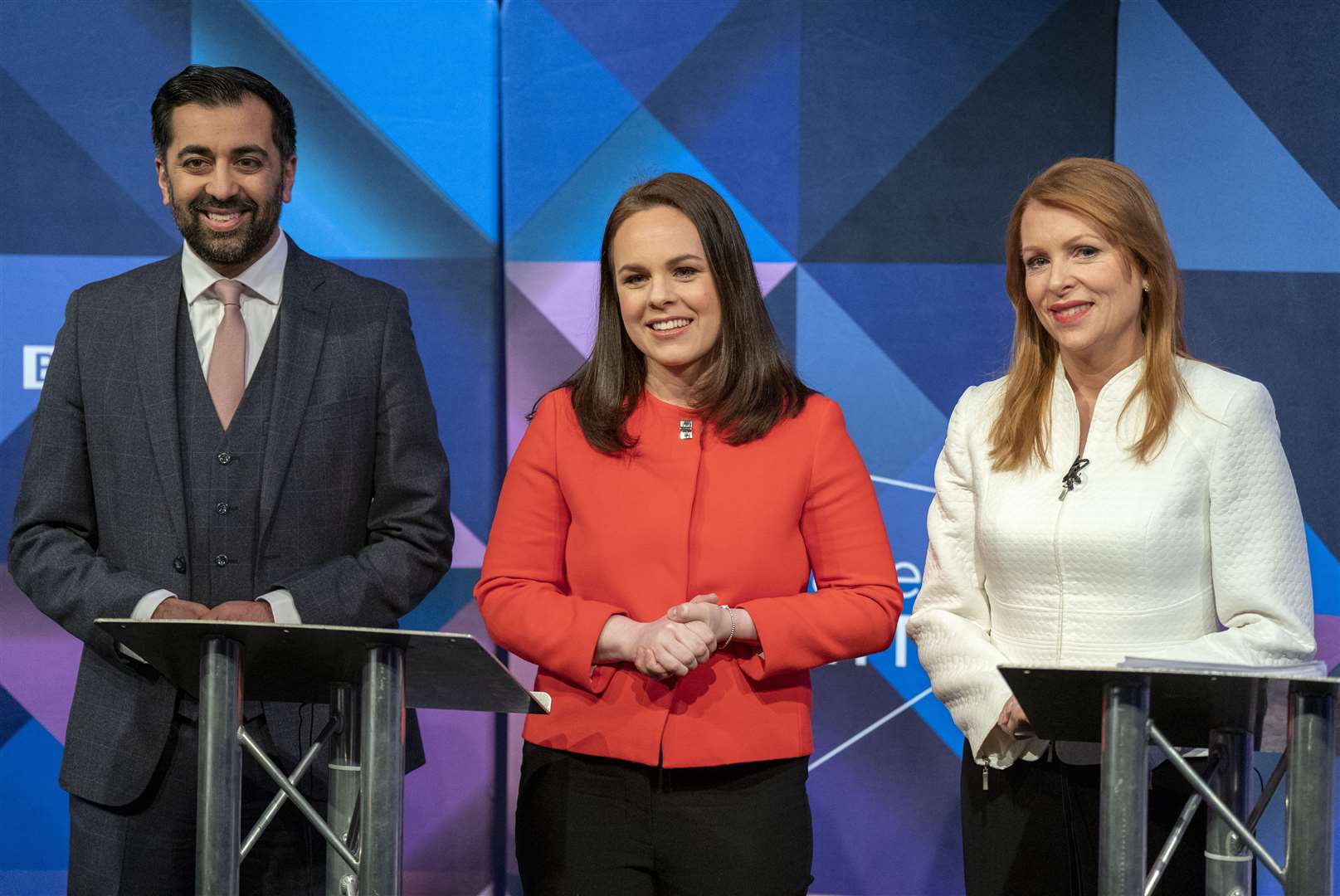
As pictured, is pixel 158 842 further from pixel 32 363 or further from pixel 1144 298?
pixel 1144 298

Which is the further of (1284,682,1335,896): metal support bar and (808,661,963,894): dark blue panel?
(808,661,963,894): dark blue panel

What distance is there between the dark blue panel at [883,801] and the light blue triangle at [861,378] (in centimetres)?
70

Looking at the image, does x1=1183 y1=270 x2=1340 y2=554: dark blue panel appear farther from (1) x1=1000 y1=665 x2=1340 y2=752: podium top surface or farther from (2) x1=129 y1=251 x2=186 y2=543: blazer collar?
(2) x1=129 y1=251 x2=186 y2=543: blazer collar

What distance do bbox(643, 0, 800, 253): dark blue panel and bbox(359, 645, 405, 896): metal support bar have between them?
2.38m

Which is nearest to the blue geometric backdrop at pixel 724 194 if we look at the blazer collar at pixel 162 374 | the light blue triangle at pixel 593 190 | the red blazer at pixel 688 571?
the light blue triangle at pixel 593 190

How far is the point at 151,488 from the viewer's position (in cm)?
265

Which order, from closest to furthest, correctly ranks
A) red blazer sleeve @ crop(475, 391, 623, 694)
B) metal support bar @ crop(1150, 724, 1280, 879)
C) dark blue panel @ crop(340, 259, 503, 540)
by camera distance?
metal support bar @ crop(1150, 724, 1280, 879) → red blazer sleeve @ crop(475, 391, 623, 694) → dark blue panel @ crop(340, 259, 503, 540)

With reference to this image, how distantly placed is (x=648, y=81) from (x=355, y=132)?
87 cm

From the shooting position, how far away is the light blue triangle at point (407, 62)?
12.8 feet

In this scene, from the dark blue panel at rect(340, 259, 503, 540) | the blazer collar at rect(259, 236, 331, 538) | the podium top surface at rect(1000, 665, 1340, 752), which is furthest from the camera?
the dark blue panel at rect(340, 259, 503, 540)

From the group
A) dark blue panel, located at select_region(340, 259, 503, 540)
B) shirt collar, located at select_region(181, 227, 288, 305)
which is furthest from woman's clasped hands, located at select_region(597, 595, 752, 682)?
dark blue panel, located at select_region(340, 259, 503, 540)

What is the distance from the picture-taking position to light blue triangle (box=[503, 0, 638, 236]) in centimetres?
391

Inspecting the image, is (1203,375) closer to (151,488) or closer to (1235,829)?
(1235,829)

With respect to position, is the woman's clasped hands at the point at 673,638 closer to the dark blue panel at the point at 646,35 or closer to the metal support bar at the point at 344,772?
the metal support bar at the point at 344,772
